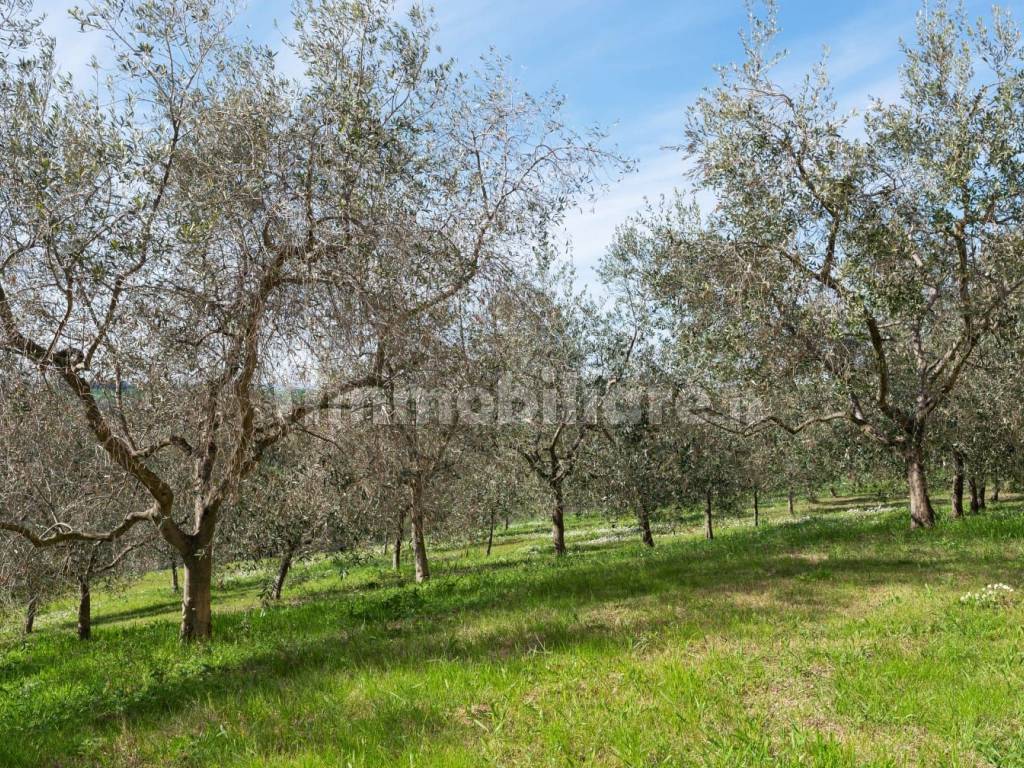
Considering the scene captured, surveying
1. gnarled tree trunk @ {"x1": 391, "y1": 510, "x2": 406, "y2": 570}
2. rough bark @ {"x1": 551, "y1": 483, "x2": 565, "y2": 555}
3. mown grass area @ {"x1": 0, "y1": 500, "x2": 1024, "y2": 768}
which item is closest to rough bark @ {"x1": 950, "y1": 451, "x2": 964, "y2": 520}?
rough bark @ {"x1": 551, "y1": 483, "x2": 565, "y2": 555}

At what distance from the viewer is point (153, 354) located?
357 inches

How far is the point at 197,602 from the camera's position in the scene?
12.9m

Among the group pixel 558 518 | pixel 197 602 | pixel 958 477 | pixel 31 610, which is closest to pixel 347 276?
pixel 197 602

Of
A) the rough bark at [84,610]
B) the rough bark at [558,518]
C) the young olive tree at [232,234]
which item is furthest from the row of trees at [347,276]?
the rough bark at [558,518]

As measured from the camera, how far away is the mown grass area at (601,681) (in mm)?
5570

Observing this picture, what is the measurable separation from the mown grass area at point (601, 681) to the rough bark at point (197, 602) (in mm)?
461

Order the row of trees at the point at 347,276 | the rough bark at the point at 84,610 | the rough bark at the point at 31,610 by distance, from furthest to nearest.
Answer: the rough bark at the point at 84,610, the rough bark at the point at 31,610, the row of trees at the point at 347,276

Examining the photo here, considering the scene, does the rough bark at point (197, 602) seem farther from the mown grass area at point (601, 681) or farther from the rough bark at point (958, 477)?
the rough bark at point (958, 477)

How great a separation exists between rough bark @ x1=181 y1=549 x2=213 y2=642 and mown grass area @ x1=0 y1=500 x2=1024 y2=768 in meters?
0.46

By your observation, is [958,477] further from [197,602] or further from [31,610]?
[31,610]

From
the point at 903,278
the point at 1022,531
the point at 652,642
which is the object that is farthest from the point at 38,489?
the point at 1022,531

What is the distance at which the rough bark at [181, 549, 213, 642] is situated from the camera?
1268 centimetres

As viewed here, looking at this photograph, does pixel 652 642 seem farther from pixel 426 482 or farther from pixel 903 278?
pixel 903 278

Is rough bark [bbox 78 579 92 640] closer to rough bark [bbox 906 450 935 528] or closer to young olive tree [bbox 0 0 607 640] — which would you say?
young olive tree [bbox 0 0 607 640]
